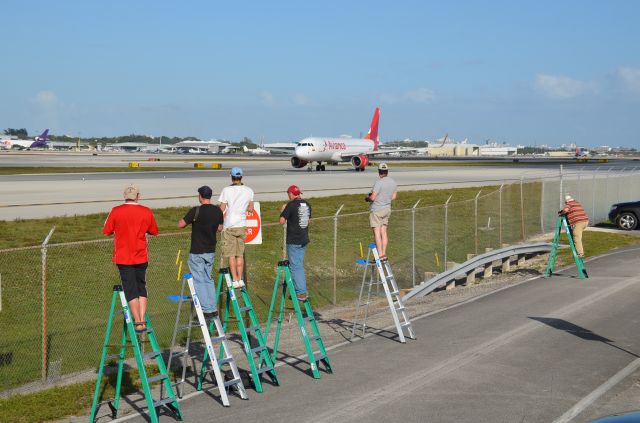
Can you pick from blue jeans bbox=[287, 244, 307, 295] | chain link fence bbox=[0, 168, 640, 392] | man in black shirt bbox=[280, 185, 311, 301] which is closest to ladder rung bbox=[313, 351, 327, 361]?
blue jeans bbox=[287, 244, 307, 295]

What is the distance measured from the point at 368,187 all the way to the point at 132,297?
37397 mm

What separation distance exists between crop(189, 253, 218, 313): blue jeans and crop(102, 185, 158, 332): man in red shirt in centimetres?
70

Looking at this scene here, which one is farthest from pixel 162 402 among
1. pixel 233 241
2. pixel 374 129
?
pixel 374 129

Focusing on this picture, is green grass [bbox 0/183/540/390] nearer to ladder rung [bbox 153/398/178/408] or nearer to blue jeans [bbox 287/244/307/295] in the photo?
blue jeans [bbox 287/244/307/295]

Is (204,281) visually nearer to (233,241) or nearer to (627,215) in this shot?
(233,241)

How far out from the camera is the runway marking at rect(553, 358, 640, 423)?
9498 mm

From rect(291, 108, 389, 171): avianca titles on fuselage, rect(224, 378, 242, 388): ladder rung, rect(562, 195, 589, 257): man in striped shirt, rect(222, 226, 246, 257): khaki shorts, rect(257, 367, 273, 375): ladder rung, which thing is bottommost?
rect(257, 367, 273, 375): ladder rung

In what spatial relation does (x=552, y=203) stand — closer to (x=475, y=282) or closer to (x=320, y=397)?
(x=475, y=282)

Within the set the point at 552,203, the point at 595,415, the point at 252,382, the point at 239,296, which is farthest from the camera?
the point at 552,203

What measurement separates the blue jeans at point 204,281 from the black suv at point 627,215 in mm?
26644

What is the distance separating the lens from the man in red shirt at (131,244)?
1079 centimetres

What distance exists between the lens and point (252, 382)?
11047mm

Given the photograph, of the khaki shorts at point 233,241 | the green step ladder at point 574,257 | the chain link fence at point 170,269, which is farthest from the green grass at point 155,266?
the green step ladder at point 574,257

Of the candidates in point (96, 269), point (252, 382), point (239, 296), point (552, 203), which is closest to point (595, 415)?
point (252, 382)
